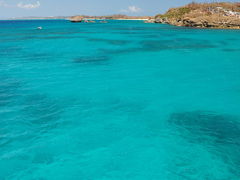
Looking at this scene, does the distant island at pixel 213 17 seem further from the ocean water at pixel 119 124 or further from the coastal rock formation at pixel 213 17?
the ocean water at pixel 119 124

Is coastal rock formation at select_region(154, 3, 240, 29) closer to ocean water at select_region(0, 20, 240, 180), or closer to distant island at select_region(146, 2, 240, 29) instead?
distant island at select_region(146, 2, 240, 29)

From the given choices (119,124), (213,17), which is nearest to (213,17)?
(213,17)

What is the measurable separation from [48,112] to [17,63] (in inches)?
859

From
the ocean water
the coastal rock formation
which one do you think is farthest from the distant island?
the ocean water

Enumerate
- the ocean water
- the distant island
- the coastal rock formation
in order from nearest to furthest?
the ocean water < the distant island < the coastal rock formation

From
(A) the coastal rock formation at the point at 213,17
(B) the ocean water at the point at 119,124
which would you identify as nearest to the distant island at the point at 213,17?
(A) the coastal rock formation at the point at 213,17

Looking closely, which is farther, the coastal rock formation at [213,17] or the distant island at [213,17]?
the coastal rock formation at [213,17]

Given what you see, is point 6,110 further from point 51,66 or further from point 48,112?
point 51,66

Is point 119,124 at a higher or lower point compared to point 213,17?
lower

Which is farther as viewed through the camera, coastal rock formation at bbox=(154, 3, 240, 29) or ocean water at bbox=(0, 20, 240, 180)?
coastal rock formation at bbox=(154, 3, 240, 29)

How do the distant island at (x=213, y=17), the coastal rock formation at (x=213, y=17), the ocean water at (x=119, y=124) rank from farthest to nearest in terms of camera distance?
the coastal rock formation at (x=213, y=17) < the distant island at (x=213, y=17) < the ocean water at (x=119, y=124)

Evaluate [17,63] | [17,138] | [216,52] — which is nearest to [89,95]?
[17,138]

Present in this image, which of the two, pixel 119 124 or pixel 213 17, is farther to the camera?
pixel 213 17

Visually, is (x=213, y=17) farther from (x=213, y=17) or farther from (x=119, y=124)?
(x=119, y=124)
